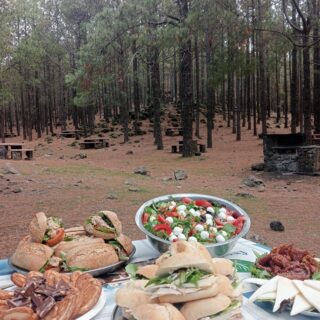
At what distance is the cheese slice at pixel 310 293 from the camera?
1.84 metres

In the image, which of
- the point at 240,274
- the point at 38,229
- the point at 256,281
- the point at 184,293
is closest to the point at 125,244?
the point at 38,229

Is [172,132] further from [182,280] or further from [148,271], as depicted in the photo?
[182,280]

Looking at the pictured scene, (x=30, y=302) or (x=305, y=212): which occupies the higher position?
(x=30, y=302)

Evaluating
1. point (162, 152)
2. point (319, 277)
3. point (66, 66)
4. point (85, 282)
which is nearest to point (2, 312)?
point (85, 282)

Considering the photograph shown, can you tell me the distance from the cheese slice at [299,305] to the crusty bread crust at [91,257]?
0.98 metres

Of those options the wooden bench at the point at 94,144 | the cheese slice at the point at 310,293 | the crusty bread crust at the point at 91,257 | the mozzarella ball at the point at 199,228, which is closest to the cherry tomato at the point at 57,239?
the crusty bread crust at the point at 91,257

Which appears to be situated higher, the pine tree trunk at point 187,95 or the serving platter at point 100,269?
the pine tree trunk at point 187,95

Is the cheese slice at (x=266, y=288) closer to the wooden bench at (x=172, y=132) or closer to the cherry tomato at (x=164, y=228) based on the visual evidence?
the cherry tomato at (x=164, y=228)

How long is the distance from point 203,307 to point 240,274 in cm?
78

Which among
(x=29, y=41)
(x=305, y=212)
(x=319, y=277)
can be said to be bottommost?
(x=305, y=212)

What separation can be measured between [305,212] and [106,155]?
49.4ft

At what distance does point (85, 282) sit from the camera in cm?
195

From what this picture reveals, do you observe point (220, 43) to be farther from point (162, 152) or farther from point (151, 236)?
point (151, 236)

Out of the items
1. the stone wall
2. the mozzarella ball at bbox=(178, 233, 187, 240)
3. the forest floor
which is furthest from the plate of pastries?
the stone wall
